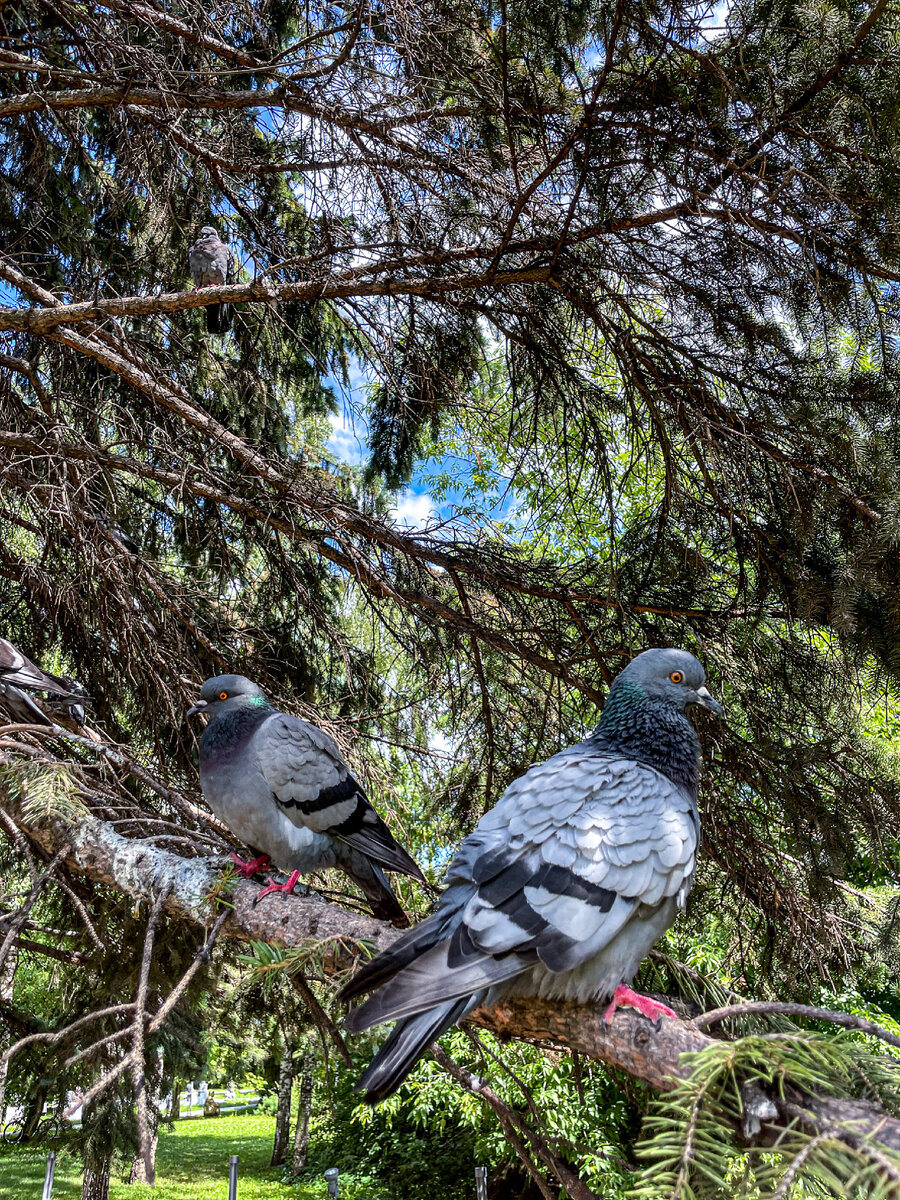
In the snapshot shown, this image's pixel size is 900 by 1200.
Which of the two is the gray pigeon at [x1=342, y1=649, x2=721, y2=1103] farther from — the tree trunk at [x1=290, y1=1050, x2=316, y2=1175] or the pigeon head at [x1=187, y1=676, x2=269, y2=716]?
the tree trunk at [x1=290, y1=1050, x2=316, y2=1175]

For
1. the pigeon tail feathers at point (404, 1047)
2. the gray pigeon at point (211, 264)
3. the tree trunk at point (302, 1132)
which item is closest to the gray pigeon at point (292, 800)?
the pigeon tail feathers at point (404, 1047)

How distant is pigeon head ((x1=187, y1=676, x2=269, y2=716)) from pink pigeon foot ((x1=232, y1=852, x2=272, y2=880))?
22.0 inches

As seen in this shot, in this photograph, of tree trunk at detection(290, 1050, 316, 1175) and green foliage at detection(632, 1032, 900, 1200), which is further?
tree trunk at detection(290, 1050, 316, 1175)

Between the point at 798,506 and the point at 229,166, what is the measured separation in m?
2.70

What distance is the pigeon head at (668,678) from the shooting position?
234 centimetres

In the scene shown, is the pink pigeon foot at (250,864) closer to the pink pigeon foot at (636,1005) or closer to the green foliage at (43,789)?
the green foliage at (43,789)

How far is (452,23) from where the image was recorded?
2945 millimetres

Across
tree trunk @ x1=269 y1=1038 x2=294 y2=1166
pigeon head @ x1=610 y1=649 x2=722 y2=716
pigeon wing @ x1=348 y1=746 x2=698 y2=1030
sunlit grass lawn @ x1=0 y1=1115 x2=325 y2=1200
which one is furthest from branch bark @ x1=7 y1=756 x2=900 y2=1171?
tree trunk @ x1=269 y1=1038 x2=294 y2=1166

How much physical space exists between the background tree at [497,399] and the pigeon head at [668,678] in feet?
1.72

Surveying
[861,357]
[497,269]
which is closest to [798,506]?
[861,357]

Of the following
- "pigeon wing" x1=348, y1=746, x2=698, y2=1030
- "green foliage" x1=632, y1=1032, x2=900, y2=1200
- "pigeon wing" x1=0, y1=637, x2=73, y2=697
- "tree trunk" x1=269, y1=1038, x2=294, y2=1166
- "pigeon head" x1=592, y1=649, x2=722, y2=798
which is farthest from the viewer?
"tree trunk" x1=269, y1=1038, x2=294, y2=1166

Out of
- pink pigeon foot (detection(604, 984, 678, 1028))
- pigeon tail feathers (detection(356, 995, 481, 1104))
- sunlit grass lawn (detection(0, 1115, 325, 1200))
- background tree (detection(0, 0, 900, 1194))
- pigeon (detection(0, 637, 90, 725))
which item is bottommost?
sunlit grass lawn (detection(0, 1115, 325, 1200))

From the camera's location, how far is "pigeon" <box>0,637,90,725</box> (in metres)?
3.16

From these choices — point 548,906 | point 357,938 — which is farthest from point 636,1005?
point 357,938
